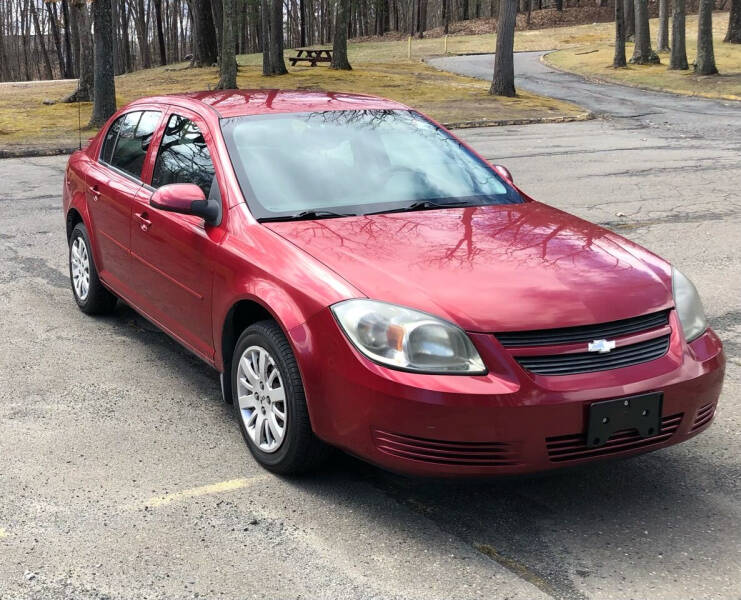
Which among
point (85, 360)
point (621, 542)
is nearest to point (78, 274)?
point (85, 360)

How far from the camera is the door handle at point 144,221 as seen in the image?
202 inches

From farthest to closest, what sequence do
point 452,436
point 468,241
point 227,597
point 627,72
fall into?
point 627,72 < point 468,241 < point 452,436 < point 227,597

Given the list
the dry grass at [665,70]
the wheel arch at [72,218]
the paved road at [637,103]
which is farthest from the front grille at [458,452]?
the dry grass at [665,70]

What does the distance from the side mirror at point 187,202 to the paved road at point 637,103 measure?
1506 centimetres

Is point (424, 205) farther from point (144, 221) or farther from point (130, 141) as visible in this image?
point (130, 141)

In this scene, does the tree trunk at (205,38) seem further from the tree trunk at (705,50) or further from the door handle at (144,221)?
the door handle at (144,221)

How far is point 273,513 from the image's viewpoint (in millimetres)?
3711

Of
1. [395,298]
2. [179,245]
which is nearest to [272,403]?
[395,298]

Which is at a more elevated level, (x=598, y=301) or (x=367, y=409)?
(x=598, y=301)

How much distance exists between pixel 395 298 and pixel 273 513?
1.01m

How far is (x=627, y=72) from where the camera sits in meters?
39.4

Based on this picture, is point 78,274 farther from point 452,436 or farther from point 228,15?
point 228,15

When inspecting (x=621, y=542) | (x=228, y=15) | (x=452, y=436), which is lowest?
(x=621, y=542)

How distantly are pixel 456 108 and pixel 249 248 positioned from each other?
23884mm
